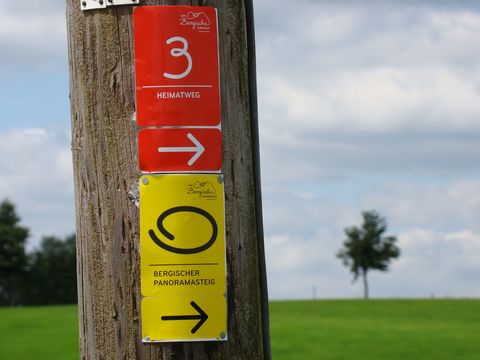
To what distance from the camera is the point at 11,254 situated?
10388 centimetres

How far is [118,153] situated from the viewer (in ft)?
10.2

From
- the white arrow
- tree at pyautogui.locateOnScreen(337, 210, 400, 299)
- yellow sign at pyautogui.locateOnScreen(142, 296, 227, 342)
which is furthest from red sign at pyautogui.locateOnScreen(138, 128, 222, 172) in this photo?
tree at pyautogui.locateOnScreen(337, 210, 400, 299)

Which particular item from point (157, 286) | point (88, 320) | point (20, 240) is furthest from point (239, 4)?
point (20, 240)

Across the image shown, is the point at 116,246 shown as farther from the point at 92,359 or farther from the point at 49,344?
the point at 49,344

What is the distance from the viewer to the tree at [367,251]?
313ft

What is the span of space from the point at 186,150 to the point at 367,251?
93.8 meters

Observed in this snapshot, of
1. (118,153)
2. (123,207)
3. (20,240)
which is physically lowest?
(123,207)

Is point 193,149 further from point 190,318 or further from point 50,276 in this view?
point 50,276

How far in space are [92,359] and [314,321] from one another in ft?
110

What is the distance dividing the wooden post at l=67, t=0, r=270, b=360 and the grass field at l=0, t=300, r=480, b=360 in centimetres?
1979

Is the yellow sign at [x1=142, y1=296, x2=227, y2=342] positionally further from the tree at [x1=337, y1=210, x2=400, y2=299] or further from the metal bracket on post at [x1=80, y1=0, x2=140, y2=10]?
the tree at [x1=337, y1=210, x2=400, y2=299]

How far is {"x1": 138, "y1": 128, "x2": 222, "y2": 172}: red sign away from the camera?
10.2 ft

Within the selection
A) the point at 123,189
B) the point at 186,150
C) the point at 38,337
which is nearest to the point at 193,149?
the point at 186,150

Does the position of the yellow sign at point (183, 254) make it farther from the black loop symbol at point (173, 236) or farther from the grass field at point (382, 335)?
the grass field at point (382, 335)
